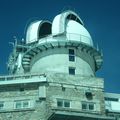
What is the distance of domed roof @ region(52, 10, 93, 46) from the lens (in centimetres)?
5559

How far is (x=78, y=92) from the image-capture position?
48.1m

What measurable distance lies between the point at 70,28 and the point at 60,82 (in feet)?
35.5

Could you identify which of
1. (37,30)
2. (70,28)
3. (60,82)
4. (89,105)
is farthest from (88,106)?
(37,30)

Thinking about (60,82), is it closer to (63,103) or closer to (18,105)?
(63,103)

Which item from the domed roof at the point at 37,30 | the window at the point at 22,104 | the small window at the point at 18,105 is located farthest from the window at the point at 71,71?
the small window at the point at 18,105

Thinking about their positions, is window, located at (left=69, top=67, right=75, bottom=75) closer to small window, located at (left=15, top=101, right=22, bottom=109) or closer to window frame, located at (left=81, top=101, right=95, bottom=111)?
A: window frame, located at (left=81, top=101, right=95, bottom=111)

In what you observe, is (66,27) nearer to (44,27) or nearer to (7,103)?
(44,27)

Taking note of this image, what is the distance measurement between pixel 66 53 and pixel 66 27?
426 cm

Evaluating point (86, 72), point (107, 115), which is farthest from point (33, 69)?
point (107, 115)

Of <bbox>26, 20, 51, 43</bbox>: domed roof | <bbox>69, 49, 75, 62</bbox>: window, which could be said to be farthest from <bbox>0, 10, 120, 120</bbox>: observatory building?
<bbox>26, 20, 51, 43</bbox>: domed roof

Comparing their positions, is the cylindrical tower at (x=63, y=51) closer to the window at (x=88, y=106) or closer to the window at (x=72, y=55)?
the window at (x=72, y=55)

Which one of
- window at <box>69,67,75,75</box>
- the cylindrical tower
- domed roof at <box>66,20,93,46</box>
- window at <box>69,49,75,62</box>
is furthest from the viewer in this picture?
domed roof at <box>66,20,93,46</box>

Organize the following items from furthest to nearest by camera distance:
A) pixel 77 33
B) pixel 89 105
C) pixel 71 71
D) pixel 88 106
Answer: pixel 77 33
pixel 71 71
pixel 89 105
pixel 88 106

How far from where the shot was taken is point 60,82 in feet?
158
